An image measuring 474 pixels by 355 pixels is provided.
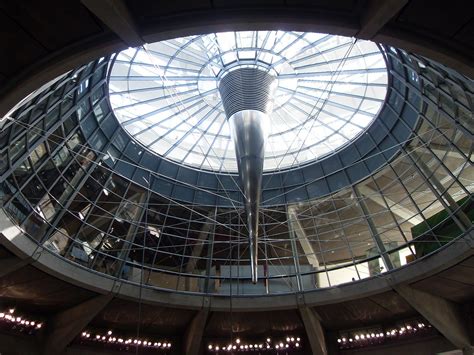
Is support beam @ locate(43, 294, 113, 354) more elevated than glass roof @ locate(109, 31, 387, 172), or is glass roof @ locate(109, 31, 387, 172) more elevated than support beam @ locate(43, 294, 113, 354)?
glass roof @ locate(109, 31, 387, 172)

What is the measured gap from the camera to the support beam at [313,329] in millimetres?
24266

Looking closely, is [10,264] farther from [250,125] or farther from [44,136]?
[250,125]

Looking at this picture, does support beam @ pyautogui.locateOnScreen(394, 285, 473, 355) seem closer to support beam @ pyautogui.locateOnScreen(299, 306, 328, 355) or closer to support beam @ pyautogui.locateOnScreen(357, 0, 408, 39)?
support beam @ pyautogui.locateOnScreen(299, 306, 328, 355)

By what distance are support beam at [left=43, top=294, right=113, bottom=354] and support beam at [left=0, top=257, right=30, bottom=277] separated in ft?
17.1

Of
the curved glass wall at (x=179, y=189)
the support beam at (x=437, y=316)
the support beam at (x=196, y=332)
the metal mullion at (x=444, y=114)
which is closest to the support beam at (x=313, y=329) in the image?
the curved glass wall at (x=179, y=189)

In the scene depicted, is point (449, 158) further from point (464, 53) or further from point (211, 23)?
point (211, 23)

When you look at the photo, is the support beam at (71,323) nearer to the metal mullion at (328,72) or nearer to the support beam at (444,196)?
the metal mullion at (328,72)

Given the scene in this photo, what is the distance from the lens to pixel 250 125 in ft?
67.5

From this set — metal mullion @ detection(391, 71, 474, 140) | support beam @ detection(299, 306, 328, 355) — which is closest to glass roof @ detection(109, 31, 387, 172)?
metal mullion @ detection(391, 71, 474, 140)

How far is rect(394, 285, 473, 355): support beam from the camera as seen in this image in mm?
21891

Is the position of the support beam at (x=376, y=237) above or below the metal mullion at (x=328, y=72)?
below

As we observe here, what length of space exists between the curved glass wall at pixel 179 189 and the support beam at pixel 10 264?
4.81 feet

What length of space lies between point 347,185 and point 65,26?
21.6 meters

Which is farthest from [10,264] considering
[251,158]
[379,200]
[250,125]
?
[379,200]
